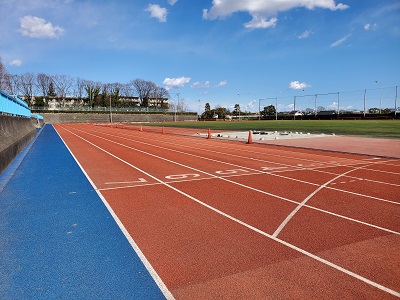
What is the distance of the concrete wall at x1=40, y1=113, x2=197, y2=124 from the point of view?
80875 mm

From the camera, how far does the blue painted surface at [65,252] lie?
3.18 metres

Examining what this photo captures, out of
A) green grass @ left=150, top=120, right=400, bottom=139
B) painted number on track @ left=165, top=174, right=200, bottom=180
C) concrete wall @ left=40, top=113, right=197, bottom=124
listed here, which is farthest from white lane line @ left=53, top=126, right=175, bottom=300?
concrete wall @ left=40, top=113, right=197, bottom=124

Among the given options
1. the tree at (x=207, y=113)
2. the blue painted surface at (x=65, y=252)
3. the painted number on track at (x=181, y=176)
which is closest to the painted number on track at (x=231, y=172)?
the painted number on track at (x=181, y=176)

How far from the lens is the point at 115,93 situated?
110 metres

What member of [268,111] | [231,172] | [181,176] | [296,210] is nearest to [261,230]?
[296,210]

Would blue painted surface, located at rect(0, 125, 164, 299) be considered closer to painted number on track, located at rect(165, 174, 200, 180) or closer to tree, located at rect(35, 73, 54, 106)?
painted number on track, located at rect(165, 174, 200, 180)

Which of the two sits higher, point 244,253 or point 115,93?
point 115,93

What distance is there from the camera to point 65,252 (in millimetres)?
4027

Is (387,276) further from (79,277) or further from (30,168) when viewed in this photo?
(30,168)

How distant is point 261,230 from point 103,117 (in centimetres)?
9202

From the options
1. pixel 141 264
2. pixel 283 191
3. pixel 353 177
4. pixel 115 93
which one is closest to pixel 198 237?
pixel 141 264

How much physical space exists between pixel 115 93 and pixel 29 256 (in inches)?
4413

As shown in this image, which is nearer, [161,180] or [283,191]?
[283,191]

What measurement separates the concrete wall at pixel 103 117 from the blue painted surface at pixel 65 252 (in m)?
82.4
